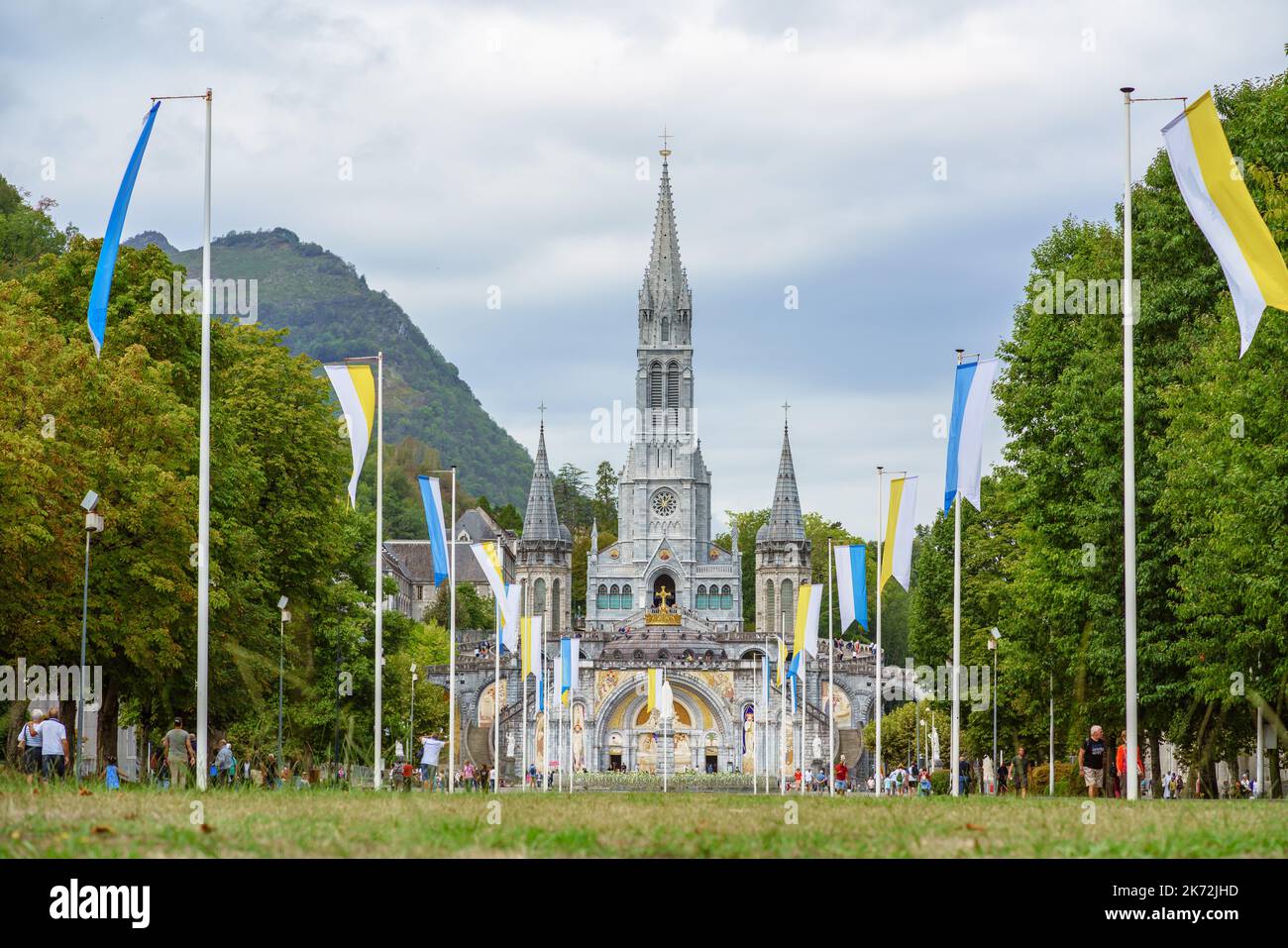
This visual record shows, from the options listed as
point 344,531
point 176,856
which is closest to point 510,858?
point 176,856

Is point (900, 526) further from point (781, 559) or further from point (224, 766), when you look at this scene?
point (781, 559)

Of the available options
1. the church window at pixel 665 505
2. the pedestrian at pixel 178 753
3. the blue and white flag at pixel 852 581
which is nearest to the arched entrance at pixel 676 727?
the church window at pixel 665 505

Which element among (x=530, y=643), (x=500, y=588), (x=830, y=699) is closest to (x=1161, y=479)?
(x=500, y=588)

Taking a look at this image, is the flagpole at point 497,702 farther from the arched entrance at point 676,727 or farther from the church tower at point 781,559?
the church tower at point 781,559

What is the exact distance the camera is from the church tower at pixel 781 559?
537 feet

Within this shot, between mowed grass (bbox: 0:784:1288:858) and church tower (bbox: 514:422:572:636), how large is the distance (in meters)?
145

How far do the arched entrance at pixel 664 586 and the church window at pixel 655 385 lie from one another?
17084 mm

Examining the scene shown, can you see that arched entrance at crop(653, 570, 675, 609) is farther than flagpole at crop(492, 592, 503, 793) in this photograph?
Yes

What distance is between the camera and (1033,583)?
44188 millimetres

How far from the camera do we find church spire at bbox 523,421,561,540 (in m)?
164
